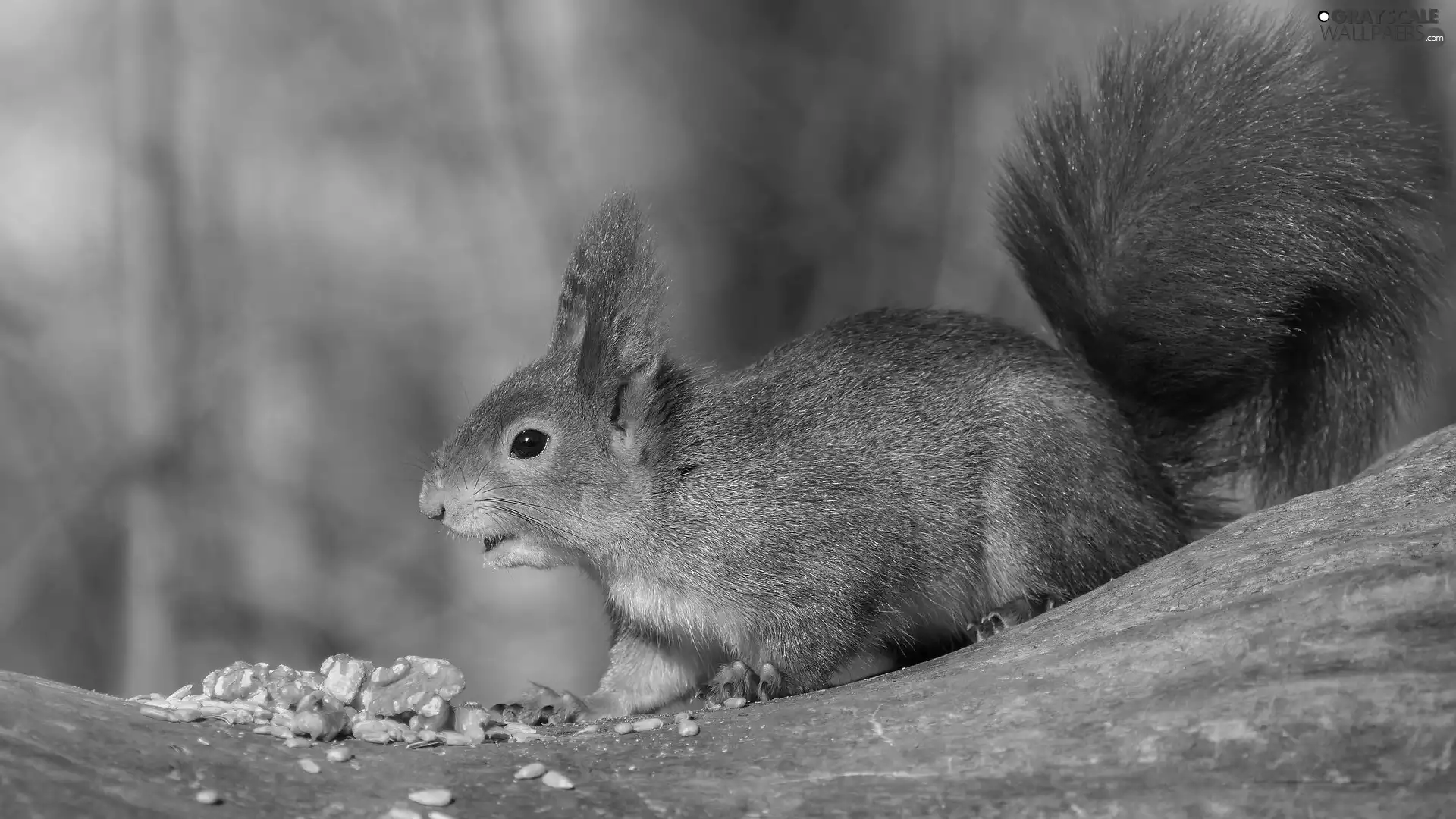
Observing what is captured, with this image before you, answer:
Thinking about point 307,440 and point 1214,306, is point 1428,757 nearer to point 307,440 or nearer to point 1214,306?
point 1214,306

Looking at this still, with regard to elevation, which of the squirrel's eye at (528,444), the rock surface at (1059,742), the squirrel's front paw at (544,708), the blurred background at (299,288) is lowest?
the rock surface at (1059,742)

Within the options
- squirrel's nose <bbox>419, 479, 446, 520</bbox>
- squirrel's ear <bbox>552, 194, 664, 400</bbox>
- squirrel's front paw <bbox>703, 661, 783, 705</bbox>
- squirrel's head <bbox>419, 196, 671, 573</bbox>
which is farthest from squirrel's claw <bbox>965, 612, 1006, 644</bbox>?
squirrel's nose <bbox>419, 479, 446, 520</bbox>

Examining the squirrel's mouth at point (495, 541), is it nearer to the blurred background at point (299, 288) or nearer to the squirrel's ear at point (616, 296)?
the squirrel's ear at point (616, 296)

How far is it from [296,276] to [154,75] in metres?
0.99

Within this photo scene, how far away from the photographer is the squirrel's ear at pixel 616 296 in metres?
2.55

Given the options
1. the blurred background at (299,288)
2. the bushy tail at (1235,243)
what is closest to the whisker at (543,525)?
the bushy tail at (1235,243)

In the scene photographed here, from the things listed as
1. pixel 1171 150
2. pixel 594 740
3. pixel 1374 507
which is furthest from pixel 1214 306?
pixel 594 740

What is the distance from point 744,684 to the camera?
2402 millimetres

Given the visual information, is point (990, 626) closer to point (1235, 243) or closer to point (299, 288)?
point (1235, 243)

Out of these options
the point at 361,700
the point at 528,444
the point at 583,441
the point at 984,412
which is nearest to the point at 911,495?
the point at 984,412

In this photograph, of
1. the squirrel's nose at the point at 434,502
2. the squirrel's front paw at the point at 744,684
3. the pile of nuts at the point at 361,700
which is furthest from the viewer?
the squirrel's nose at the point at 434,502

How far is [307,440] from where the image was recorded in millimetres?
5395

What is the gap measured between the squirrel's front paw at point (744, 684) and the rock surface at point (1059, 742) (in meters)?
0.44

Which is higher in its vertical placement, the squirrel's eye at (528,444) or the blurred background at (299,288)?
the blurred background at (299,288)
